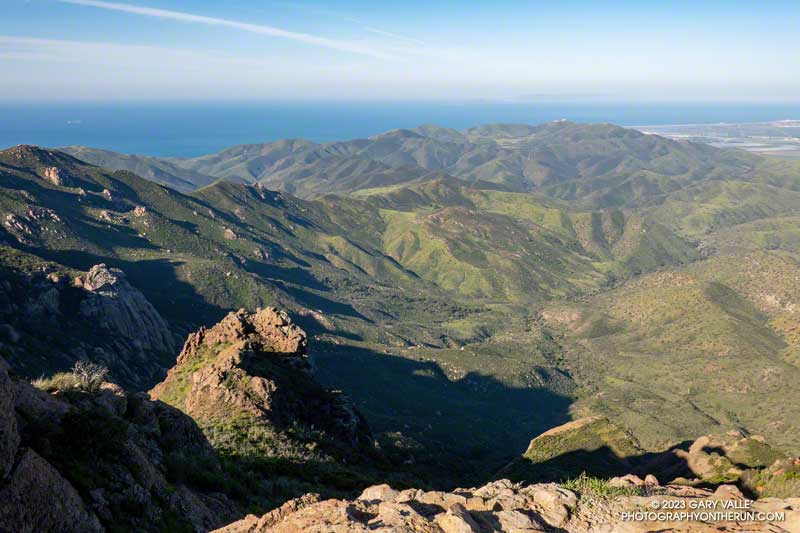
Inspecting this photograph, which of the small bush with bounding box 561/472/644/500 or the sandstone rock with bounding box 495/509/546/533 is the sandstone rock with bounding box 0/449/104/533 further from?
the small bush with bounding box 561/472/644/500

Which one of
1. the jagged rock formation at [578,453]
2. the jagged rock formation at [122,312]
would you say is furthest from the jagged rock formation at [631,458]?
the jagged rock formation at [122,312]

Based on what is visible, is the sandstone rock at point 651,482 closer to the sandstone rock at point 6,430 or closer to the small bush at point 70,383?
the sandstone rock at point 6,430

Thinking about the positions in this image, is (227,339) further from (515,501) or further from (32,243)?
(32,243)

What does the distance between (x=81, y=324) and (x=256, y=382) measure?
258 ft

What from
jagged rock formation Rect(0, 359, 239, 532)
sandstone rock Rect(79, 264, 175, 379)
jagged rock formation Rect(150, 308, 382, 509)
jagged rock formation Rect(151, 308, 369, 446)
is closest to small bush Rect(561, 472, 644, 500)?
jagged rock formation Rect(0, 359, 239, 532)

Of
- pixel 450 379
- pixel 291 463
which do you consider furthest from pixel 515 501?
pixel 450 379

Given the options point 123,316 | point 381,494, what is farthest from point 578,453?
point 123,316

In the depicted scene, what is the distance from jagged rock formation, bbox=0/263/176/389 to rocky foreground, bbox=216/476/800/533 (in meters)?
81.2

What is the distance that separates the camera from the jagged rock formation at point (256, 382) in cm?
4931

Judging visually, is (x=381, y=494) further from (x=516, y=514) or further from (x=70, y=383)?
(x=70, y=383)

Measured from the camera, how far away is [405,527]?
1454 centimetres

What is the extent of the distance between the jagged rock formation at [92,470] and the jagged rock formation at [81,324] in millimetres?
69222

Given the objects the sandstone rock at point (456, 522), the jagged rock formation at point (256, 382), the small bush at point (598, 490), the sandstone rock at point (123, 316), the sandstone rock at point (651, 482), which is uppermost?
the sandstone rock at point (456, 522)

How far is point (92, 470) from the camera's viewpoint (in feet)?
58.3
